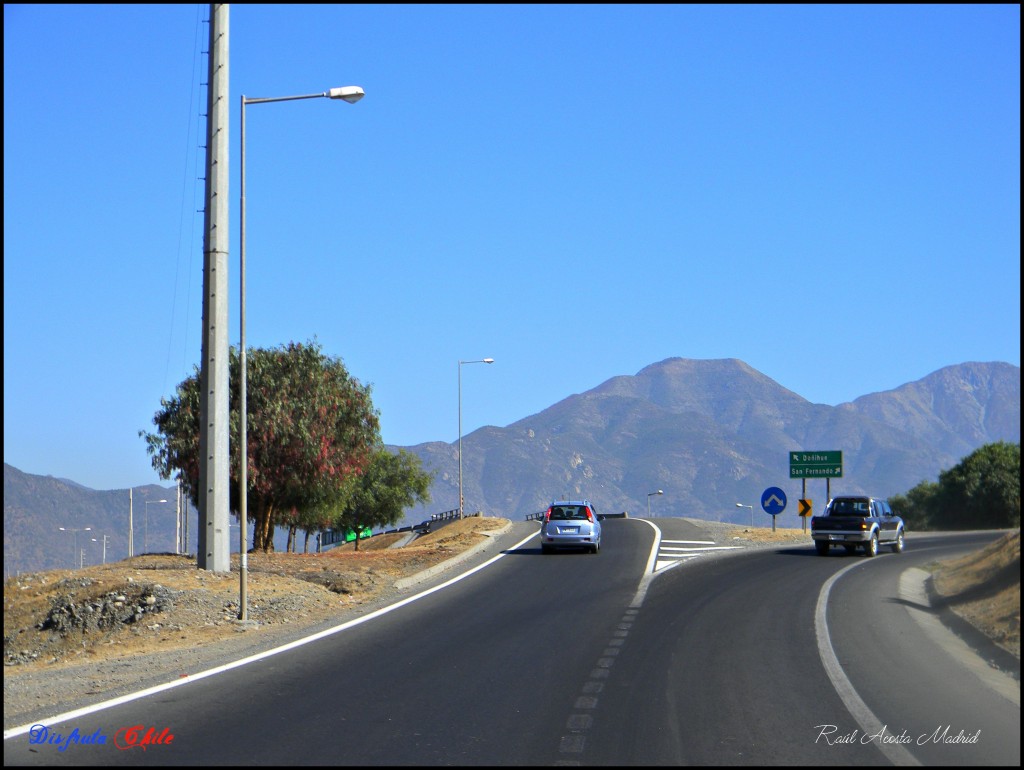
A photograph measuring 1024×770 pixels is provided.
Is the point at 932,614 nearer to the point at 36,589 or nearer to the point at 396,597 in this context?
the point at 396,597

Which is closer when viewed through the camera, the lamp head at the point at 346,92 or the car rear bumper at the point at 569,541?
the lamp head at the point at 346,92

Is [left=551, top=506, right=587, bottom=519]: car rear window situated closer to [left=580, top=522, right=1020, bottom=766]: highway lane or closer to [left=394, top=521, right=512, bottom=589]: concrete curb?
[left=394, top=521, right=512, bottom=589]: concrete curb

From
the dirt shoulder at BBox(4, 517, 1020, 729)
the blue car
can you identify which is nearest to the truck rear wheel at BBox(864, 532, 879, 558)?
the blue car

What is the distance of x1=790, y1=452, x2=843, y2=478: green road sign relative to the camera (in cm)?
4394

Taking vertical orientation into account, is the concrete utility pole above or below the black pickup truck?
above

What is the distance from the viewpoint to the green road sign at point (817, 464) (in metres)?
43.9

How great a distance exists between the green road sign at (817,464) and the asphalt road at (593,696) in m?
24.3

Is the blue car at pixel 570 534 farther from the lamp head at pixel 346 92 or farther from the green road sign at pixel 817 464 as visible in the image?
the lamp head at pixel 346 92

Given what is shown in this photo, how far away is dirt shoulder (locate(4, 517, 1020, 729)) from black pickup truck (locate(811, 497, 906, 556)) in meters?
8.28

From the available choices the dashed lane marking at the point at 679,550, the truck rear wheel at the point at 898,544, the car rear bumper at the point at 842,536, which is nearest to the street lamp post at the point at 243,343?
the dashed lane marking at the point at 679,550

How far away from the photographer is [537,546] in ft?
120

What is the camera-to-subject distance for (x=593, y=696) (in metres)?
11.3

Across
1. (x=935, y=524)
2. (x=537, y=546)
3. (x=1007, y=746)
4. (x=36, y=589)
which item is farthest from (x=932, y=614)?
(x=537, y=546)

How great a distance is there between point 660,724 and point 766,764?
1.50 m
